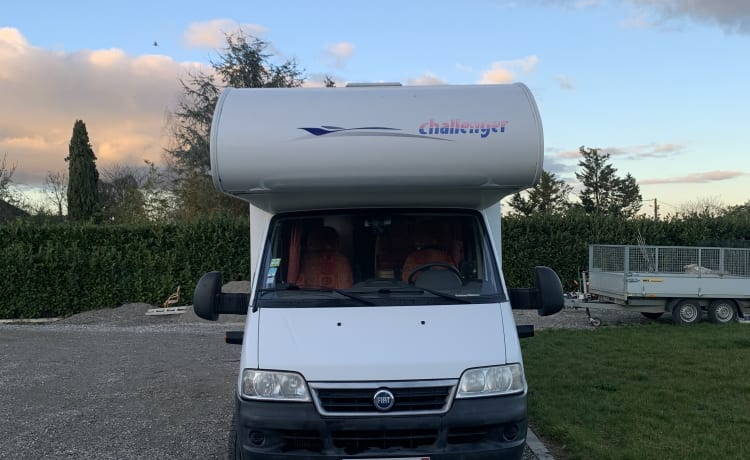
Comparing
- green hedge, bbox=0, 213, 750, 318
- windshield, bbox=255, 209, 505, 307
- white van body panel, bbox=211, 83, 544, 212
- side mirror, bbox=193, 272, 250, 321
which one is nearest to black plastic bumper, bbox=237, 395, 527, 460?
windshield, bbox=255, 209, 505, 307

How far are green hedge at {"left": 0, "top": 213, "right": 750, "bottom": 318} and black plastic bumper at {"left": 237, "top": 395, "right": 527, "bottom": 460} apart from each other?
1431cm

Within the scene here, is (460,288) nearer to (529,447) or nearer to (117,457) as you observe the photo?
(529,447)

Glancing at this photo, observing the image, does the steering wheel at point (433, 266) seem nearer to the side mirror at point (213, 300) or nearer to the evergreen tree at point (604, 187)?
the side mirror at point (213, 300)

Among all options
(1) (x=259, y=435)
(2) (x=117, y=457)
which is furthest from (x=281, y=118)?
(2) (x=117, y=457)

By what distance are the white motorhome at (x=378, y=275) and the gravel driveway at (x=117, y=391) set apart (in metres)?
2.09

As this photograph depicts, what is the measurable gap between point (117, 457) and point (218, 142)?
10.8 feet

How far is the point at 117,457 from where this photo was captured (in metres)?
5.75

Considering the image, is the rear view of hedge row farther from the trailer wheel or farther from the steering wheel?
the steering wheel

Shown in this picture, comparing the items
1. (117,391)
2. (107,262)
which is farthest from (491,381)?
(107,262)

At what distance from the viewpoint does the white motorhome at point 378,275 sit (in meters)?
3.70

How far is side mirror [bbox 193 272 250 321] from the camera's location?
184 inches

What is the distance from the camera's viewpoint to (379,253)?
4887mm

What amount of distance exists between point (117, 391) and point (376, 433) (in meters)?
5.98

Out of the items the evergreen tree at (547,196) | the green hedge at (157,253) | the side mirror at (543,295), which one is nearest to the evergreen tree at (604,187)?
the evergreen tree at (547,196)
